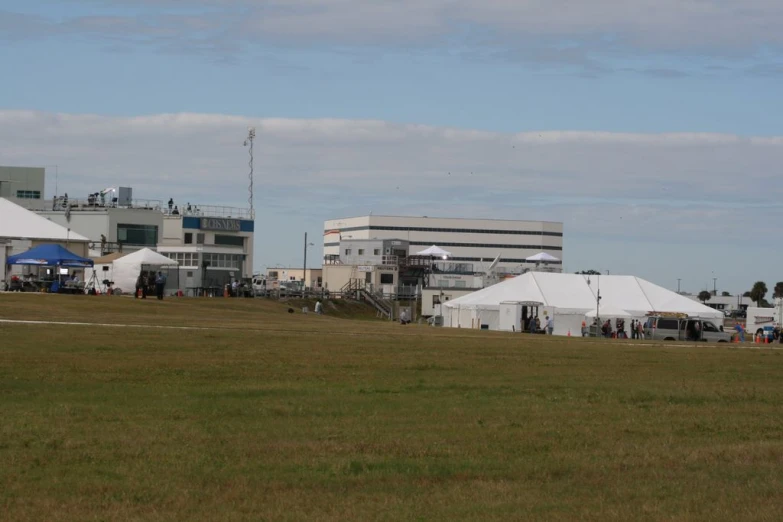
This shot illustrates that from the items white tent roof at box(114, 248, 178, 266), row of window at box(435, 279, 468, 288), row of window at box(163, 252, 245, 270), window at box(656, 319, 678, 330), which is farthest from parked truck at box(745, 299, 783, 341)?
row of window at box(163, 252, 245, 270)

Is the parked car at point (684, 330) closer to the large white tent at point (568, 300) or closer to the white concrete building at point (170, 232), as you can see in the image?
the large white tent at point (568, 300)

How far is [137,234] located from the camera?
105m

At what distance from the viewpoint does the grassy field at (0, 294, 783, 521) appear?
1066 centimetres

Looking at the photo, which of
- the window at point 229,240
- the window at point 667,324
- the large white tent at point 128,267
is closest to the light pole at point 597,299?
the window at point 667,324

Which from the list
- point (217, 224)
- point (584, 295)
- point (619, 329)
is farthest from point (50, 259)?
point (217, 224)

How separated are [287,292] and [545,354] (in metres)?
72.7

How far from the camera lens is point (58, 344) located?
2697 centimetres

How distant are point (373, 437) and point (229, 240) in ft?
328

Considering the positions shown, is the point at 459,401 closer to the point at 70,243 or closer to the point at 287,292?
the point at 70,243

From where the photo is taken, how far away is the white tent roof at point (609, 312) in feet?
220

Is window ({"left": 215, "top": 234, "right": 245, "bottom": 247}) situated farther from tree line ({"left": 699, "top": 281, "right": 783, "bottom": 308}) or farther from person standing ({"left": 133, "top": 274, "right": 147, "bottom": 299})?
tree line ({"left": 699, "top": 281, "right": 783, "bottom": 308})

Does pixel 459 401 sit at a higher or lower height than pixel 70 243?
lower

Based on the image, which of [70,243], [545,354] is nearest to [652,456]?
[545,354]

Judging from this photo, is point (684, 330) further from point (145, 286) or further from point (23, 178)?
point (23, 178)
